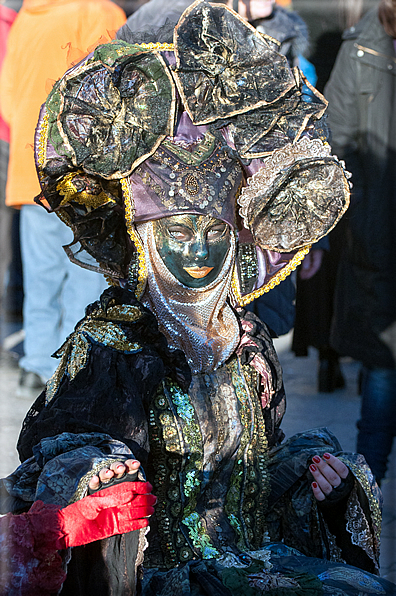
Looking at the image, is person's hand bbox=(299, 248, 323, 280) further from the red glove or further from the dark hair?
the red glove

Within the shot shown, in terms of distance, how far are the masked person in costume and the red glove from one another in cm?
23

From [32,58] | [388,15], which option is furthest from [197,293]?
[32,58]

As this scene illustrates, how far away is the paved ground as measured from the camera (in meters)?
3.51

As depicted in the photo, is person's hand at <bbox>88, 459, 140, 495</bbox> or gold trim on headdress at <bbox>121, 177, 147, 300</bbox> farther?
gold trim on headdress at <bbox>121, 177, 147, 300</bbox>

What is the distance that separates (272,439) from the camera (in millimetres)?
2486

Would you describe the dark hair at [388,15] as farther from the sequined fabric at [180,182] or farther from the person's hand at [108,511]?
the person's hand at [108,511]

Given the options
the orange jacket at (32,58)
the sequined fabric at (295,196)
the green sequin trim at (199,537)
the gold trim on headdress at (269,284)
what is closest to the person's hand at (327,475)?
the green sequin trim at (199,537)

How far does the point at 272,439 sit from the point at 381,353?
1.41 meters

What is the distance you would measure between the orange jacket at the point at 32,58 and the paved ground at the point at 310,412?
122 cm

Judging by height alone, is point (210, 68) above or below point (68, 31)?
below

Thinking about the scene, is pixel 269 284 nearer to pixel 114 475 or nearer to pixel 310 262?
pixel 114 475

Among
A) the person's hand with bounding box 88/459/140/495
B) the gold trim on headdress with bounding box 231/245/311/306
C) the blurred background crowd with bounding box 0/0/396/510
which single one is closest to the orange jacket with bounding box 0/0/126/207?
the blurred background crowd with bounding box 0/0/396/510

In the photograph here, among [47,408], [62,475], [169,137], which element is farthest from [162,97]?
[62,475]

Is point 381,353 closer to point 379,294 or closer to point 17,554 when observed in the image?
point 379,294
